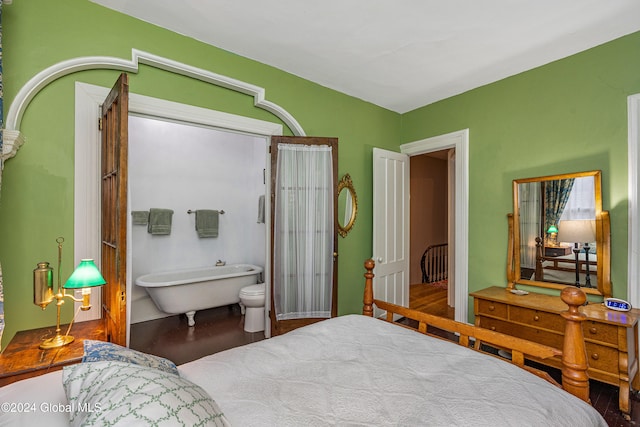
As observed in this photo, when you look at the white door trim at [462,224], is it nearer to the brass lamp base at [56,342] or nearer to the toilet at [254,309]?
the toilet at [254,309]

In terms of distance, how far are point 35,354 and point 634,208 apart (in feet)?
12.8

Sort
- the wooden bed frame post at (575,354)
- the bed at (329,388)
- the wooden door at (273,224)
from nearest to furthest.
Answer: the bed at (329,388) → the wooden bed frame post at (575,354) → the wooden door at (273,224)

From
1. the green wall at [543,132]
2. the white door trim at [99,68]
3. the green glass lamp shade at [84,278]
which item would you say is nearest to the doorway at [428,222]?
the green wall at [543,132]

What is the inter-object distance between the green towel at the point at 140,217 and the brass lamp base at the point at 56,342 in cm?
257

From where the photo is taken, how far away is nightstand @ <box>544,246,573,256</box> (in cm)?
261

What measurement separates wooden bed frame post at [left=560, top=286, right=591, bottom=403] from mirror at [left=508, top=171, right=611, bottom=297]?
1635 millimetres

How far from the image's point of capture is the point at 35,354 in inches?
59.2

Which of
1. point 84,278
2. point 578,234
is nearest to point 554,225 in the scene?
point 578,234

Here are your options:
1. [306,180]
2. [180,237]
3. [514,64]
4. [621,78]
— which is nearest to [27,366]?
[306,180]

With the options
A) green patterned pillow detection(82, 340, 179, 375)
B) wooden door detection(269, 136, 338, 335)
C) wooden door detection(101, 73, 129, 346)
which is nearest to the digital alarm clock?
wooden door detection(269, 136, 338, 335)

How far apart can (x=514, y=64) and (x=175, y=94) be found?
118 inches

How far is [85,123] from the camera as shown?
6.63ft

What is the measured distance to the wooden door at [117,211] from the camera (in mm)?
1646

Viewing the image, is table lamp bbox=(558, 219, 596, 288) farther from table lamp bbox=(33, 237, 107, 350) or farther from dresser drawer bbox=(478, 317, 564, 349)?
table lamp bbox=(33, 237, 107, 350)
